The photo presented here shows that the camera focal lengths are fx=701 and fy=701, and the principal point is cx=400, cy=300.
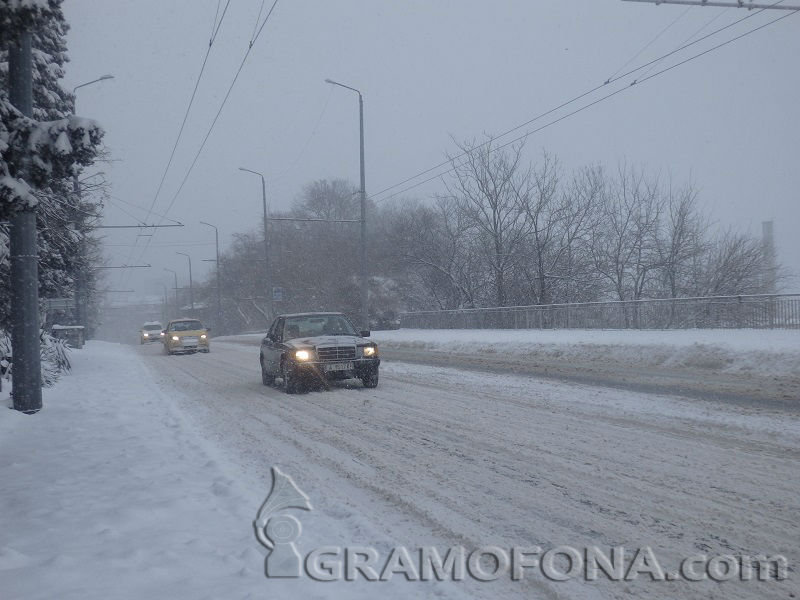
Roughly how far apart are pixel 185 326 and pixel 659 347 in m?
23.4

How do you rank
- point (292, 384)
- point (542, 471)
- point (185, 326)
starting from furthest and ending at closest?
point (185, 326)
point (292, 384)
point (542, 471)

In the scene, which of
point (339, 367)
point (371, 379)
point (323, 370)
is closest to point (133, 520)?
point (323, 370)

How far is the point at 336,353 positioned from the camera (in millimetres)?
13398

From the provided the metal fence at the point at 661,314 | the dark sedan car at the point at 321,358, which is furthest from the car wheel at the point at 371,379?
the metal fence at the point at 661,314

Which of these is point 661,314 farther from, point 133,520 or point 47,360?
point 133,520

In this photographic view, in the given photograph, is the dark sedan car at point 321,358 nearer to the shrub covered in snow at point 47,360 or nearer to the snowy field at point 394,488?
the snowy field at point 394,488

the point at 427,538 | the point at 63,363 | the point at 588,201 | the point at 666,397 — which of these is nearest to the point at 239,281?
the point at 588,201

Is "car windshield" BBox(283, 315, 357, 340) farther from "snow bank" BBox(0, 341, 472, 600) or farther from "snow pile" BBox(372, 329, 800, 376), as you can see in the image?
"snow pile" BBox(372, 329, 800, 376)

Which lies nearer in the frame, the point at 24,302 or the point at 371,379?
the point at 24,302

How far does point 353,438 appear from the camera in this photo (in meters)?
8.42

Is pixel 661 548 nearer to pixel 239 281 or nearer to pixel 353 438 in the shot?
Result: pixel 353 438

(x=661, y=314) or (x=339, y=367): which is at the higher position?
(x=661, y=314)

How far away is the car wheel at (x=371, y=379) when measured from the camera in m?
13.6

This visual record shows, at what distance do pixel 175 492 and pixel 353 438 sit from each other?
2.93 m
